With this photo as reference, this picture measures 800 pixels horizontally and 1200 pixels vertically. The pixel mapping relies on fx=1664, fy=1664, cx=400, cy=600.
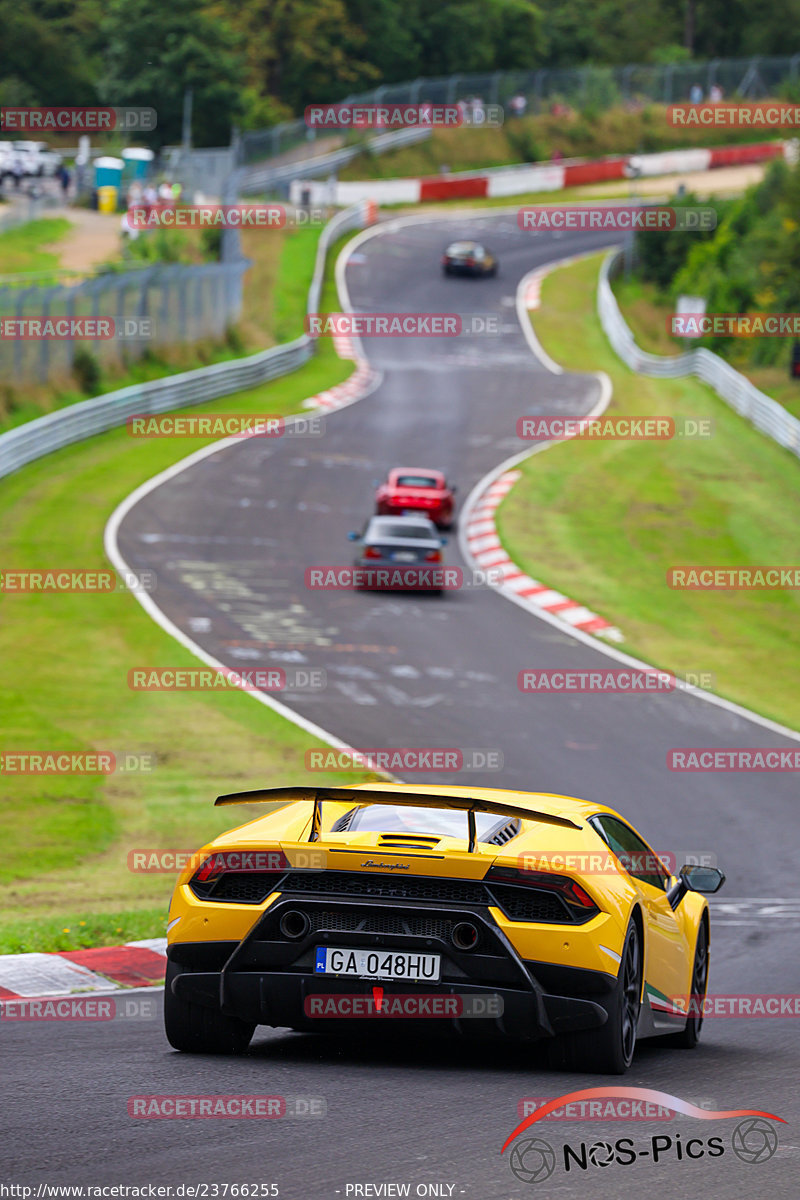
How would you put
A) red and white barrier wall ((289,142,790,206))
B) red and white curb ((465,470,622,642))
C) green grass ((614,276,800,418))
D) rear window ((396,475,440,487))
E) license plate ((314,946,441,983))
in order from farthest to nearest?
1. red and white barrier wall ((289,142,790,206))
2. green grass ((614,276,800,418))
3. rear window ((396,475,440,487))
4. red and white curb ((465,470,622,642))
5. license plate ((314,946,441,983))

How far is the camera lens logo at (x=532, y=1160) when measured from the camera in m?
4.93

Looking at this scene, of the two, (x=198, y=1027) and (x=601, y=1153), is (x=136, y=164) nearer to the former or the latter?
(x=198, y=1027)

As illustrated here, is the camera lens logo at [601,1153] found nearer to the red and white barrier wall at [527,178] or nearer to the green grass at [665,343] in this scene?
the green grass at [665,343]

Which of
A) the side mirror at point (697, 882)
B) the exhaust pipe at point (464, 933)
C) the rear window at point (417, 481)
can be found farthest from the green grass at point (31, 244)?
the exhaust pipe at point (464, 933)

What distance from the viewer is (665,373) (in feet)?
160

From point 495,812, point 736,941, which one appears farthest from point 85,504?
point 495,812

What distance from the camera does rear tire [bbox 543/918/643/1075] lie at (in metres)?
6.33

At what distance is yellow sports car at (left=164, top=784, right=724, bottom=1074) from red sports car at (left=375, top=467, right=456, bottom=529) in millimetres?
24646

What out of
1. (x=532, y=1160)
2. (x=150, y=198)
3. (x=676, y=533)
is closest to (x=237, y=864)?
(x=532, y=1160)

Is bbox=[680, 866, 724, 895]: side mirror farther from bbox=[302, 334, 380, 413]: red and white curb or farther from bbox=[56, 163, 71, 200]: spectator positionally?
bbox=[56, 163, 71, 200]: spectator

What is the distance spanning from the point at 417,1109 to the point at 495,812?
1.39m

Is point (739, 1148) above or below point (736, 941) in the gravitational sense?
above

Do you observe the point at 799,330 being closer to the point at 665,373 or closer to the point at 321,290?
the point at 665,373

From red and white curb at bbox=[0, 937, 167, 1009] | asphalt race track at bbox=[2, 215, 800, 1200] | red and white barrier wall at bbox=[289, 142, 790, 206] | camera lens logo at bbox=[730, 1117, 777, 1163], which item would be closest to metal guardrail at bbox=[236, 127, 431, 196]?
red and white barrier wall at bbox=[289, 142, 790, 206]
